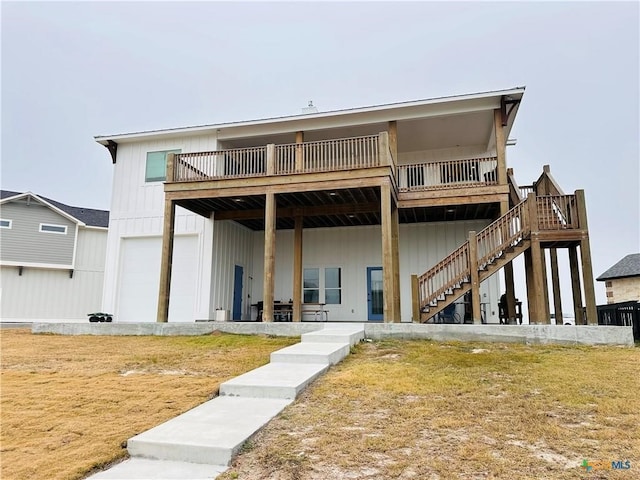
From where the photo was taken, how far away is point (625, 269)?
1978 cm

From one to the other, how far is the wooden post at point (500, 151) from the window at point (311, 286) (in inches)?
284

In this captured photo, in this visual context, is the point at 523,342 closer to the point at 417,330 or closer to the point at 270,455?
the point at 417,330

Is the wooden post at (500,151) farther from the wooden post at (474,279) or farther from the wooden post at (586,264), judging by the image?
the wooden post at (474,279)

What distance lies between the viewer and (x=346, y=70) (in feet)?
115

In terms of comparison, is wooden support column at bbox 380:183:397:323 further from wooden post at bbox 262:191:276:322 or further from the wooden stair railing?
wooden post at bbox 262:191:276:322

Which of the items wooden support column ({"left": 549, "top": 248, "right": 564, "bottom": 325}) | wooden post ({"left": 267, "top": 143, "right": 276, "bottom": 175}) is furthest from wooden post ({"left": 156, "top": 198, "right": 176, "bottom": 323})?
wooden support column ({"left": 549, "top": 248, "right": 564, "bottom": 325})

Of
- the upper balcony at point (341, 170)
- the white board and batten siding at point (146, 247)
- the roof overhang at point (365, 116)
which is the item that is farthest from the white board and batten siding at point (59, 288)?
the upper balcony at point (341, 170)

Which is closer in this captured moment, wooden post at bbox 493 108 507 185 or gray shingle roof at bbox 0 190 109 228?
wooden post at bbox 493 108 507 185

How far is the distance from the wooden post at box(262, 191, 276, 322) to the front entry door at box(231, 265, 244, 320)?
4.39 metres

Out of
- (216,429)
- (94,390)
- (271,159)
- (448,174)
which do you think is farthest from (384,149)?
(216,429)

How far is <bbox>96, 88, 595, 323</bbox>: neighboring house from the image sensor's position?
10406mm

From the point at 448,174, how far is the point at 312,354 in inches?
358

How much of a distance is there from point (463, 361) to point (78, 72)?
31.7m

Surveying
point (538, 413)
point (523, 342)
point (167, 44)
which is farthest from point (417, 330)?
point (167, 44)
